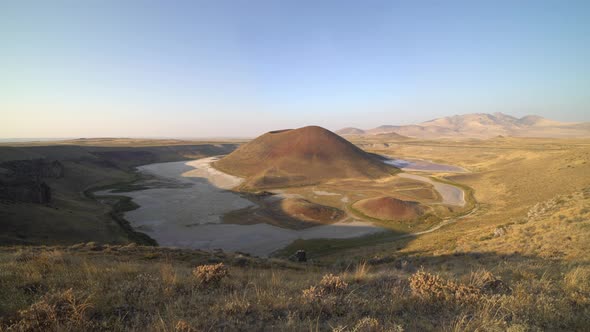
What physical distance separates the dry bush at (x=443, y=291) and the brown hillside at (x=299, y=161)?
58.3m

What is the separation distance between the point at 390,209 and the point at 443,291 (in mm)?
37842

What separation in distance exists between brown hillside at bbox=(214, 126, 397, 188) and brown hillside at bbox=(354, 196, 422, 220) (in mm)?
25046

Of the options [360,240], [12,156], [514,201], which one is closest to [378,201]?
[360,240]

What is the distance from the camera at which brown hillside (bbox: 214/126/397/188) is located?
6938 cm

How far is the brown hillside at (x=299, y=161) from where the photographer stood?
6938cm

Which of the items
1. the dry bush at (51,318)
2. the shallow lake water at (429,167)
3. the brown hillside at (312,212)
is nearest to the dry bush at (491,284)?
the dry bush at (51,318)

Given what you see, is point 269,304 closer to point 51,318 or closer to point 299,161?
point 51,318

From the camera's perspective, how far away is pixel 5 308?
423cm

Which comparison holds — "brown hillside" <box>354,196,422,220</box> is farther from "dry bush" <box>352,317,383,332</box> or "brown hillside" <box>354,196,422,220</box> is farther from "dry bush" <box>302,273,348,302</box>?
"dry bush" <box>352,317,383,332</box>

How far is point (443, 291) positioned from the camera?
195 inches

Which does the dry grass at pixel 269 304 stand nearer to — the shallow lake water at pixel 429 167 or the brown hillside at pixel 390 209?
the brown hillside at pixel 390 209

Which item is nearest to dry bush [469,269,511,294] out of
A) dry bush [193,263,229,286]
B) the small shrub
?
the small shrub

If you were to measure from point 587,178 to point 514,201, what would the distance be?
9768 mm

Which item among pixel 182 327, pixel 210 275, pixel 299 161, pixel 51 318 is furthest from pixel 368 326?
pixel 299 161
